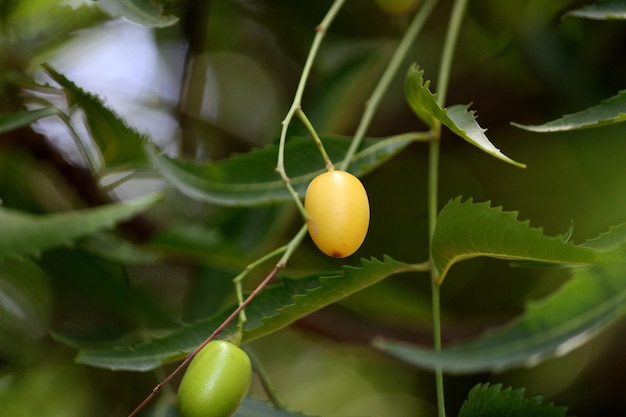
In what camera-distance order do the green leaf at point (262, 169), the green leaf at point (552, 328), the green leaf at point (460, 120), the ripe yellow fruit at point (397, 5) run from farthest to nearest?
the ripe yellow fruit at point (397, 5), the green leaf at point (262, 169), the green leaf at point (552, 328), the green leaf at point (460, 120)

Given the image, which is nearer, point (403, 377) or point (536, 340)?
point (536, 340)

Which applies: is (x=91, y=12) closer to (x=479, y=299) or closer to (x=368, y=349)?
(x=368, y=349)

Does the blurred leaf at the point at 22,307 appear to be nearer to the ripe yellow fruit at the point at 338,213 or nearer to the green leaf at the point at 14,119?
the green leaf at the point at 14,119

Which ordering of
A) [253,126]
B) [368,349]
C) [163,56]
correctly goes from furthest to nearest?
[253,126] → [163,56] → [368,349]

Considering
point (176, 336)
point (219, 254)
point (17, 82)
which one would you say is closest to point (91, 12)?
point (17, 82)

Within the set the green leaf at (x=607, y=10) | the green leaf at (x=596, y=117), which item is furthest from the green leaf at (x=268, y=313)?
the green leaf at (x=607, y=10)

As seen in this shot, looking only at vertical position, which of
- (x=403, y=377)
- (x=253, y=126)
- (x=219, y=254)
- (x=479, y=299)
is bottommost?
(x=403, y=377)

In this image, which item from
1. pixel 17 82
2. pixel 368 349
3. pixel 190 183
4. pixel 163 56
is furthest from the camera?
pixel 163 56

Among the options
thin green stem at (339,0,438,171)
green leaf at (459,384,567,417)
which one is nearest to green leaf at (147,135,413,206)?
thin green stem at (339,0,438,171)
